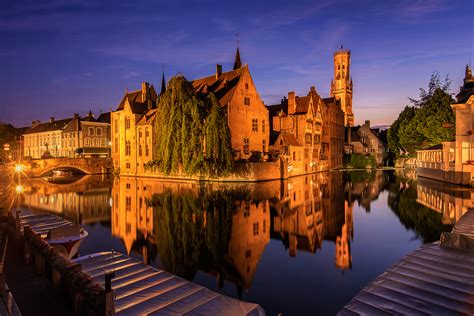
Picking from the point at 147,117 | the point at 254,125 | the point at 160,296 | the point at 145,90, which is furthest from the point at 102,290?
the point at 145,90

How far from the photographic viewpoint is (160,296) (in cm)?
755

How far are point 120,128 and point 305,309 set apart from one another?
2227 inches

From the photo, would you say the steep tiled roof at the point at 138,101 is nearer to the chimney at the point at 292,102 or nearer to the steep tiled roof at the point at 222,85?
the steep tiled roof at the point at 222,85

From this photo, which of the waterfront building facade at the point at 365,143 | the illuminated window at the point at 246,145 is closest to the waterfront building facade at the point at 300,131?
the illuminated window at the point at 246,145

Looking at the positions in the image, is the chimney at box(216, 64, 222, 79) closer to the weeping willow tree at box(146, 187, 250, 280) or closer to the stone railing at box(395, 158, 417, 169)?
the weeping willow tree at box(146, 187, 250, 280)

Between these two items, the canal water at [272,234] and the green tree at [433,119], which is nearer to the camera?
the canal water at [272,234]

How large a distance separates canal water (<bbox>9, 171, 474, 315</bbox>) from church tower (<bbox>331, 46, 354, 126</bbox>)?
84.6m

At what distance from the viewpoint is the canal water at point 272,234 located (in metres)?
10.5

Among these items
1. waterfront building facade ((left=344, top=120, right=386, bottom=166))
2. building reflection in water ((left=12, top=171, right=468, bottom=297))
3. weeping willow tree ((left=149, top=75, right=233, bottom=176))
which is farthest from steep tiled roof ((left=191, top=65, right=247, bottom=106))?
waterfront building facade ((left=344, top=120, right=386, bottom=166))

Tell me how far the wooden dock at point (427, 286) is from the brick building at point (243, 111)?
35065mm

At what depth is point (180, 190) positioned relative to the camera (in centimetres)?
3403

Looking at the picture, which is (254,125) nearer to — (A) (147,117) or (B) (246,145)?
(B) (246,145)

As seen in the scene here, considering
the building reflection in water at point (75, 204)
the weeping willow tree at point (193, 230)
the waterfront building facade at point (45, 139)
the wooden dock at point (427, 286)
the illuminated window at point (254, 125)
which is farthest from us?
the waterfront building facade at point (45, 139)

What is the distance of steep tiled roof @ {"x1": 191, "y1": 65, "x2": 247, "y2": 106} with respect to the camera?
46188mm
